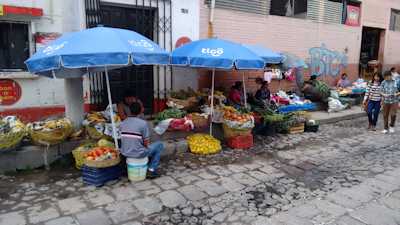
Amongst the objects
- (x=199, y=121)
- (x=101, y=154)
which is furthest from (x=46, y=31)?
(x=199, y=121)

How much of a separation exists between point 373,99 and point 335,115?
1820 millimetres

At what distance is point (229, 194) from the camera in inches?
191

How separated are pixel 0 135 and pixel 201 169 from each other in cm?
320

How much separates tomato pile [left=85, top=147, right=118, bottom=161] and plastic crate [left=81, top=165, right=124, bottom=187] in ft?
0.53

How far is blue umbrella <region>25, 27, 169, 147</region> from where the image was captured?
14.3 ft

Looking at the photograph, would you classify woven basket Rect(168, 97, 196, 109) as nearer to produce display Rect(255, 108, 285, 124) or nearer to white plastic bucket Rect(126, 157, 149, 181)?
produce display Rect(255, 108, 285, 124)

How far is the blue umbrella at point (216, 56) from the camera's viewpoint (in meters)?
6.04

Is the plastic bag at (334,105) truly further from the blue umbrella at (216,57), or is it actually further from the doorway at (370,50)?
the blue umbrella at (216,57)

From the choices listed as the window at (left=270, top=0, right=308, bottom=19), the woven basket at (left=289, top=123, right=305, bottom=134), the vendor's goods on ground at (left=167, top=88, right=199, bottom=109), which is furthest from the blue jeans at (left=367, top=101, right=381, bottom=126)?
the vendor's goods on ground at (left=167, top=88, right=199, bottom=109)

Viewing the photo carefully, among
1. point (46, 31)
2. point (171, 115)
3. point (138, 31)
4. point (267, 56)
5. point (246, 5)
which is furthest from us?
point (246, 5)

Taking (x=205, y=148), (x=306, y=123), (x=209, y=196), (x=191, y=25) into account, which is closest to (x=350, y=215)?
(x=209, y=196)

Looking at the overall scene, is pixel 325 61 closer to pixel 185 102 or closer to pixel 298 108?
pixel 298 108

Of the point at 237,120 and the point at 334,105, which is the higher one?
the point at 237,120

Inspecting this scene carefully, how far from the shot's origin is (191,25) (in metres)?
8.67
